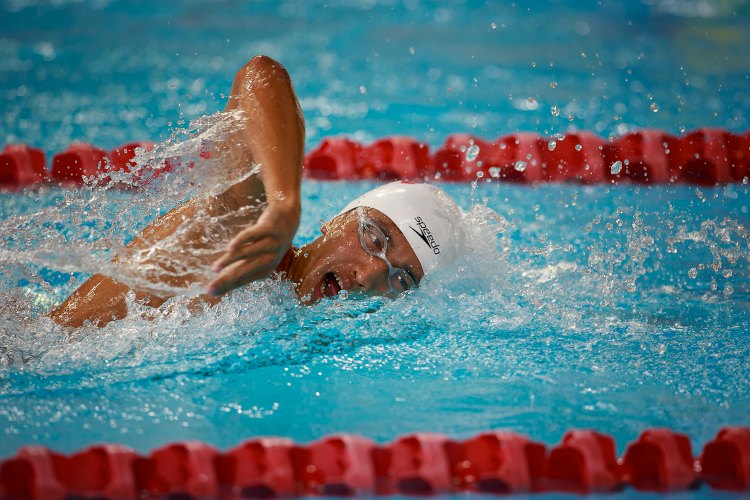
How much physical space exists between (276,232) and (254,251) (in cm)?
6

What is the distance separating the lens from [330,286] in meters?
2.43

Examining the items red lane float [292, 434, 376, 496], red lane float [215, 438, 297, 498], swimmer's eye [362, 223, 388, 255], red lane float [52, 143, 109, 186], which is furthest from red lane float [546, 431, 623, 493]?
red lane float [52, 143, 109, 186]

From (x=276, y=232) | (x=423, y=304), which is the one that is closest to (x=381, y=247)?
(x=423, y=304)

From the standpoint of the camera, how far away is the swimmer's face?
2.33 m

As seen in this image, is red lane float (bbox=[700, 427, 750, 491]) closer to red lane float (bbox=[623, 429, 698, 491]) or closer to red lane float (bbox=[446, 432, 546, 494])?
red lane float (bbox=[623, 429, 698, 491])

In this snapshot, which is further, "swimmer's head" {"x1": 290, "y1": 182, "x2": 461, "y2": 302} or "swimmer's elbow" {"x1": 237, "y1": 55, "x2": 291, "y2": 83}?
"swimmer's head" {"x1": 290, "y1": 182, "x2": 461, "y2": 302}

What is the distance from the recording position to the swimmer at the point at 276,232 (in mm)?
1757

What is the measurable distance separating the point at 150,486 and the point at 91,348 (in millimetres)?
656

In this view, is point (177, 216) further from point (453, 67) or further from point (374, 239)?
point (453, 67)

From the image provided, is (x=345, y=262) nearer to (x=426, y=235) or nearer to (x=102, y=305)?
(x=426, y=235)

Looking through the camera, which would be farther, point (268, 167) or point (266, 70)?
point (266, 70)

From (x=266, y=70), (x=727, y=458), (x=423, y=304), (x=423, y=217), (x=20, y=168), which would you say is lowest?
(x=727, y=458)

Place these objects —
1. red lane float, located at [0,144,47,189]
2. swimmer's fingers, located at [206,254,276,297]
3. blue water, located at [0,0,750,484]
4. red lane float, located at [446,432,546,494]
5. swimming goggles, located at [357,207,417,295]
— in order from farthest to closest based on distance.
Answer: red lane float, located at [0,144,47,189] → swimming goggles, located at [357,207,417,295] → blue water, located at [0,0,750,484] → red lane float, located at [446,432,546,494] → swimmer's fingers, located at [206,254,276,297]

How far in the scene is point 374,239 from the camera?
Result: 94.0 inches
